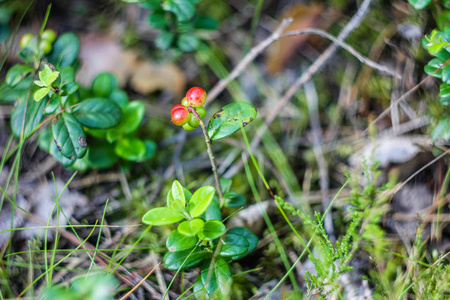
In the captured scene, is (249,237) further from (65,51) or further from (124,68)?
(124,68)

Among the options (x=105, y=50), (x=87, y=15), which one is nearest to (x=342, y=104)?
(x=105, y=50)

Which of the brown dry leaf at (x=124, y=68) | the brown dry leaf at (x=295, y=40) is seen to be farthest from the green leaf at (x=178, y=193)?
the brown dry leaf at (x=295, y=40)

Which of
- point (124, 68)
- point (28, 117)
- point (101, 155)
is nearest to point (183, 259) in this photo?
point (101, 155)

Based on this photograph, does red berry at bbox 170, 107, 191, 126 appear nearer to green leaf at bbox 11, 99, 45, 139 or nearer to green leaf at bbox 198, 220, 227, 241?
green leaf at bbox 198, 220, 227, 241

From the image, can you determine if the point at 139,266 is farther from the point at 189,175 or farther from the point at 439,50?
the point at 439,50

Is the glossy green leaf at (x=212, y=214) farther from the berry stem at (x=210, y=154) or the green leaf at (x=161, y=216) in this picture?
the green leaf at (x=161, y=216)

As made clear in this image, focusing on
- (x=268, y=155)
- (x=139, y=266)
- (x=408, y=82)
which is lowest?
(x=139, y=266)
